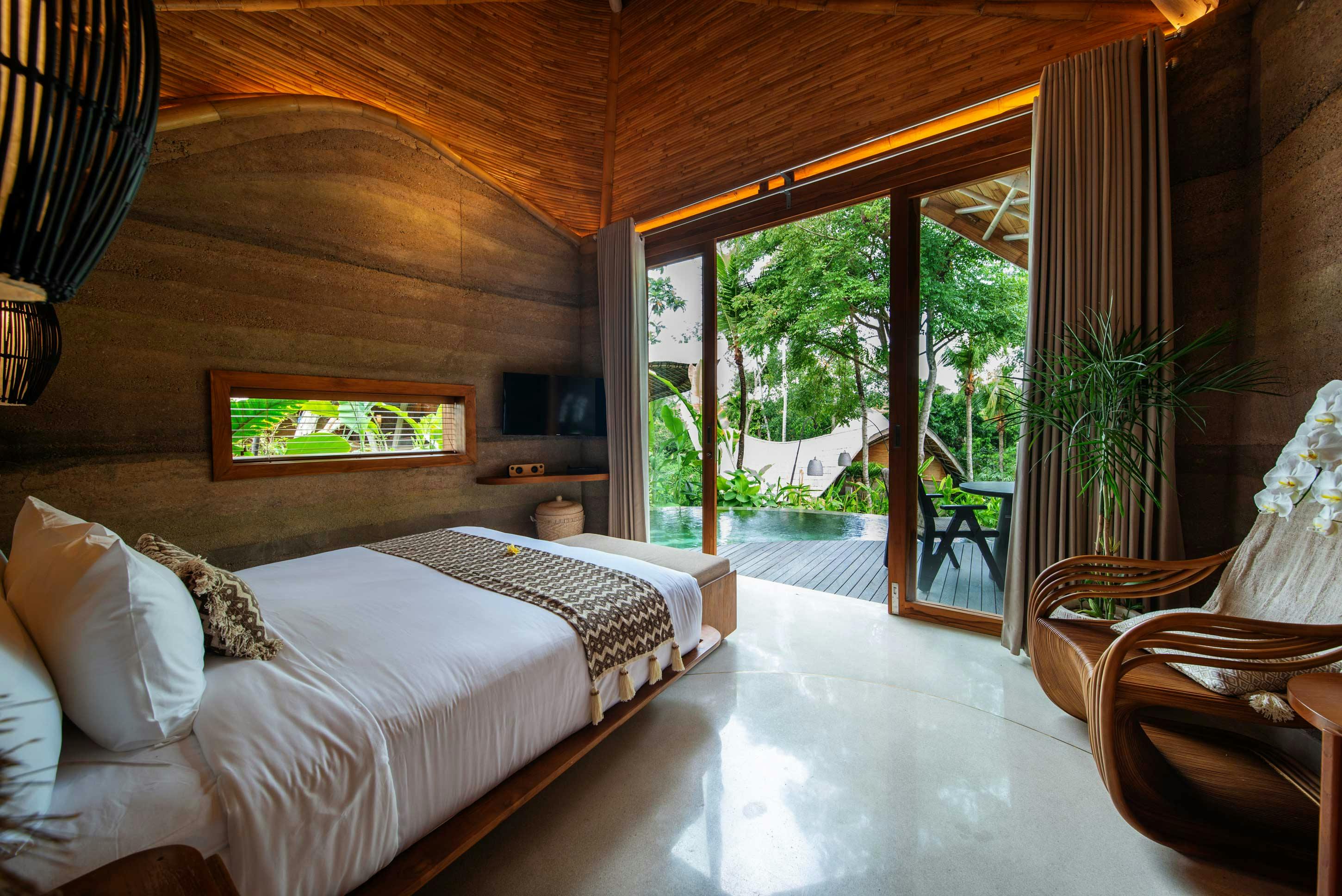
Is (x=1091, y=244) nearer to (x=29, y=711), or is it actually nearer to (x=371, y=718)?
(x=371, y=718)

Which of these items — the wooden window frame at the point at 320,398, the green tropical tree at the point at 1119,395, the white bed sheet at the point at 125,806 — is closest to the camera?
the white bed sheet at the point at 125,806

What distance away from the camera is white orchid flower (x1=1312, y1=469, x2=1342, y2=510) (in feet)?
4.01

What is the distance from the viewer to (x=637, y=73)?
367 centimetres

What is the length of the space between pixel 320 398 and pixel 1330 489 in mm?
4358

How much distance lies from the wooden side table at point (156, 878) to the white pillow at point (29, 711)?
0.46 feet

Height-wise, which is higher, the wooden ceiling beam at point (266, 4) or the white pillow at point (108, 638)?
the wooden ceiling beam at point (266, 4)

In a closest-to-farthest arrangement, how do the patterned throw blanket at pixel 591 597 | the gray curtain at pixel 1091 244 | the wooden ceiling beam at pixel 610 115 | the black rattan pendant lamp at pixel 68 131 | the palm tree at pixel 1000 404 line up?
the black rattan pendant lamp at pixel 68 131
the patterned throw blanket at pixel 591 597
the gray curtain at pixel 1091 244
the palm tree at pixel 1000 404
the wooden ceiling beam at pixel 610 115

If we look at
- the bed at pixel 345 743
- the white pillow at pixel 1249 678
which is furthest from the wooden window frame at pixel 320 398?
the white pillow at pixel 1249 678

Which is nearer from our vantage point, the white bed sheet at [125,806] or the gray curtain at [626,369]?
the white bed sheet at [125,806]

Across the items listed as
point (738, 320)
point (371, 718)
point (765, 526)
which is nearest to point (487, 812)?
point (371, 718)

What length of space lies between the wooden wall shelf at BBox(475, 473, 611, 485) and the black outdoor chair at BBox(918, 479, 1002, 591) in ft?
7.94

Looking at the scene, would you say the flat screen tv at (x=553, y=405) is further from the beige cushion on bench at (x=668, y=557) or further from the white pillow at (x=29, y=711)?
the white pillow at (x=29, y=711)

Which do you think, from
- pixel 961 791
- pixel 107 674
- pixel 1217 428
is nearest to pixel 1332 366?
pixel 1217 428

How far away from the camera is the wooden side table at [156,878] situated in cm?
65
